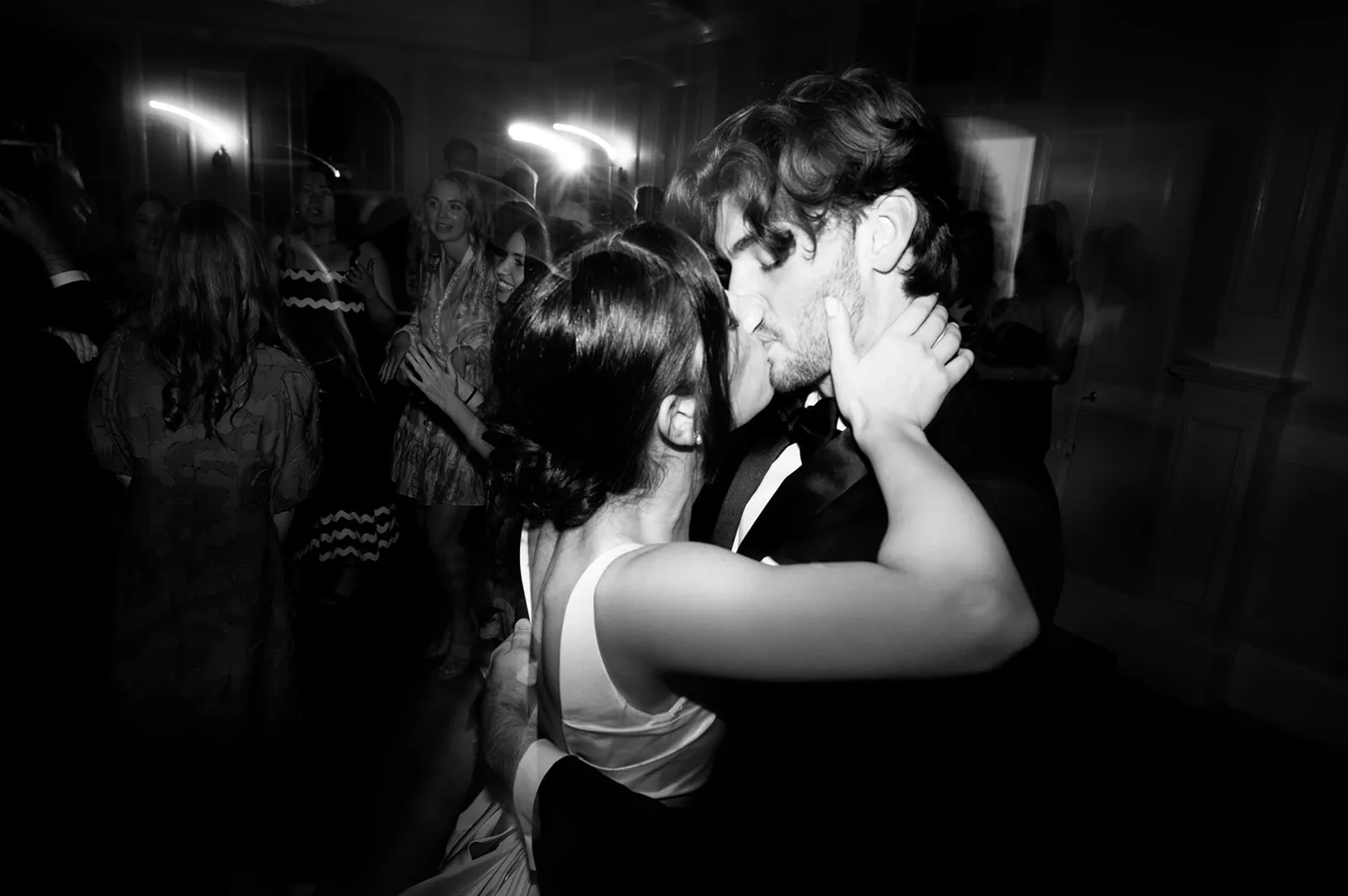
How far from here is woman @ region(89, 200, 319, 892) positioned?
1.69 metres

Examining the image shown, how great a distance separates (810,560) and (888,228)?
1.59ft

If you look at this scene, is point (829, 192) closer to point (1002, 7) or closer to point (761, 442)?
point (761, 442)

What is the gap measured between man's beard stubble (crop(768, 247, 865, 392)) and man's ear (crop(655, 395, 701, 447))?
25 cm

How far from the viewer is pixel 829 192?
3.45ft

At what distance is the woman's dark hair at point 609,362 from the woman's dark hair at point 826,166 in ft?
Answer: 0.97

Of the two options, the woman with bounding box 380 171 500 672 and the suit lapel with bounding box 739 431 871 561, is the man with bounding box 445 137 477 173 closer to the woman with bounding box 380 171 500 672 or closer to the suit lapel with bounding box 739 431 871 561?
the woman with bounding box 380 171 500 672

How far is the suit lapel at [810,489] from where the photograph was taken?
91cm

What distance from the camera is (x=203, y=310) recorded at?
1.68 meters

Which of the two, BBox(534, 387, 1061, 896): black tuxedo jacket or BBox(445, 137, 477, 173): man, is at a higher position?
BBox(445, 137, 477, 173): man

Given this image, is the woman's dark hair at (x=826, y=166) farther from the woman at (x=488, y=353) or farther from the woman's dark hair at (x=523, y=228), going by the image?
the woman's dark hair at (x=523, y=228)

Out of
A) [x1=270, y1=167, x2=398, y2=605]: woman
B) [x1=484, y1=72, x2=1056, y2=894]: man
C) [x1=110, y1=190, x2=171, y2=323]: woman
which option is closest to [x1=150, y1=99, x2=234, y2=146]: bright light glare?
[x1=110, y1=190, x2=171, y2=323]: woman

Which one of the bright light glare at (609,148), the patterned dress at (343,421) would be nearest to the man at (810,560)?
the patterned dress at (343,421)

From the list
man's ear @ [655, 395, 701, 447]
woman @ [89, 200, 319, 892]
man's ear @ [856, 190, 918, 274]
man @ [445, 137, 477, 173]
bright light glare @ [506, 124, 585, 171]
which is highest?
bright light glare @ [506, 124, 585, 171]

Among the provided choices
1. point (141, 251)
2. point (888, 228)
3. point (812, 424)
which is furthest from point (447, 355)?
point (888, 228)
